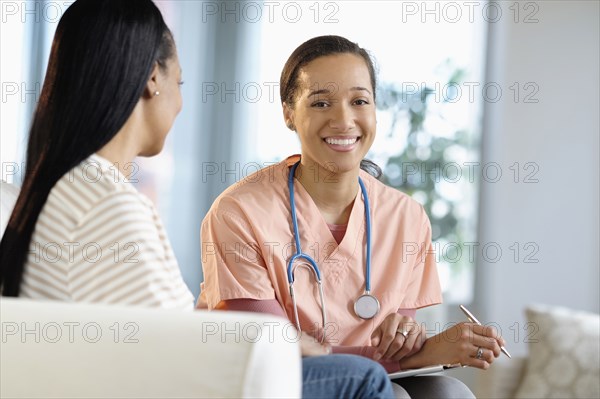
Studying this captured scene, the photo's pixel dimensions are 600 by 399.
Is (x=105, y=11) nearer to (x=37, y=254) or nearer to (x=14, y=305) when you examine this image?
(x=37, y=254)

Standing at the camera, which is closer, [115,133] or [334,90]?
[115,133]

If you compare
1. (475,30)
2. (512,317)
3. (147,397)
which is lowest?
Answer: (512,317)

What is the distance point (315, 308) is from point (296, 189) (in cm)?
28

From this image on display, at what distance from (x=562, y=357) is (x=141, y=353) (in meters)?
1.92

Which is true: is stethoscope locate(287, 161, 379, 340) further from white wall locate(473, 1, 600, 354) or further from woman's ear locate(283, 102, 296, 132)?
white wall locate(473, 1, 600, 354)

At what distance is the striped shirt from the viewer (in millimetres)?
1210

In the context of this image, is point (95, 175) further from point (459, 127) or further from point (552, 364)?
point (459, 127)

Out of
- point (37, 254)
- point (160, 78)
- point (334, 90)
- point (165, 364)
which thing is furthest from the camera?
point (334, 90)

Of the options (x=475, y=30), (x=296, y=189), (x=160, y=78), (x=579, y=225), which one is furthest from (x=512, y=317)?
(x=160, y=78)

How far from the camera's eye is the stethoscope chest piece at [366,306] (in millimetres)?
1860

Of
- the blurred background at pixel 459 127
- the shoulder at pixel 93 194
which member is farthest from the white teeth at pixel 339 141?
the blurred background at pixel 459 127

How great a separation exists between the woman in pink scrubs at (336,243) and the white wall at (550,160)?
2053 millimetres

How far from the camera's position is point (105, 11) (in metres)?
1.35

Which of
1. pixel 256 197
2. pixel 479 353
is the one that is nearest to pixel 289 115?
pixel 256 197
